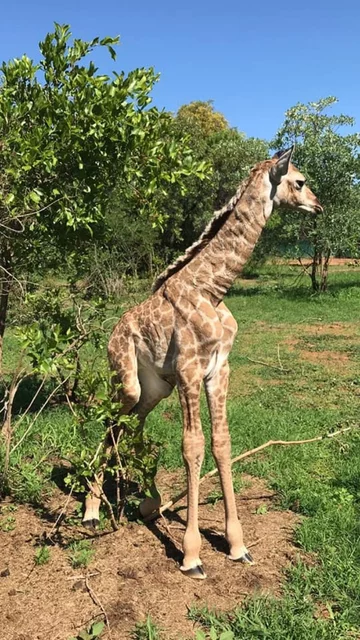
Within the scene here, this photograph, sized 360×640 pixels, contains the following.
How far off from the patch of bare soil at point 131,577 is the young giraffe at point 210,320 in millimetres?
161

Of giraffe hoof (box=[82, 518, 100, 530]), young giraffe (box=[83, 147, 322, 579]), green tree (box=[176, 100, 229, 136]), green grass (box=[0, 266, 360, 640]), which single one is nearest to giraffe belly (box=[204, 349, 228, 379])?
young giraffe (box=[83, 147, 322, 579])

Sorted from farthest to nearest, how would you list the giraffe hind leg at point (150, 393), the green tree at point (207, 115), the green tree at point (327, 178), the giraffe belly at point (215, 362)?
the green tree at point (207, 115) → the green tree at point (327, 178) → the giraffe hind leg at point (150, 393) → the giraffe belly at point (215, 362)

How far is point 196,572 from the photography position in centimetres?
330

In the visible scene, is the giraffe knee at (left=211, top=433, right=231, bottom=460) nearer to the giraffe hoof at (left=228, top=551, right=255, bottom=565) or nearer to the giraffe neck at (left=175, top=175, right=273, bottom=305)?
the giraffe hoof at (left=228, top=551, right=255, bottom=565)

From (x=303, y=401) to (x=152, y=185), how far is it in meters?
3.84

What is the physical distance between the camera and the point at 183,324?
3438mm

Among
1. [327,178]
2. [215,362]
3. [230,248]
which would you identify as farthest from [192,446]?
[327,178]

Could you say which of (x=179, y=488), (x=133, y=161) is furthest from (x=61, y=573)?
(x=133, y=161)

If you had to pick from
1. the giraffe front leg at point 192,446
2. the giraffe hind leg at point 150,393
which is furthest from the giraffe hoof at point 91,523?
the giraffe front leg at point 192,446

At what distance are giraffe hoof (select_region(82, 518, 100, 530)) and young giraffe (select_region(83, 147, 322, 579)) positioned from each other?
1.14 ft

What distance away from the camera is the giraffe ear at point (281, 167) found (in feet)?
10.6

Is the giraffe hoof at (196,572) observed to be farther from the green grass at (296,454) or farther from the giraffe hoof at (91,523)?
the giraffe hoof at (91,523)

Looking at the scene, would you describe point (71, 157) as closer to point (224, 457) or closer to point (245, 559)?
point (224, 457)

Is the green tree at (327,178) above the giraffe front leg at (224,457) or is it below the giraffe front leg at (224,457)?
above
